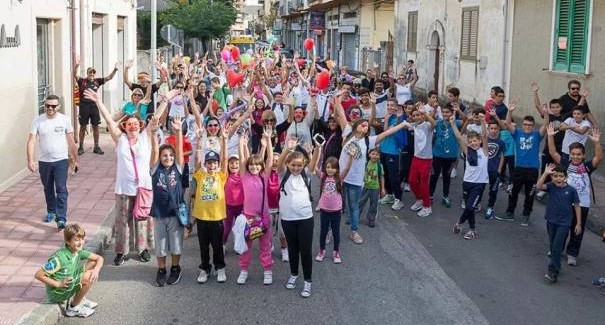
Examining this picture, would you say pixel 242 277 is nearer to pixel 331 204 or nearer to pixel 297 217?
pixel 297 217

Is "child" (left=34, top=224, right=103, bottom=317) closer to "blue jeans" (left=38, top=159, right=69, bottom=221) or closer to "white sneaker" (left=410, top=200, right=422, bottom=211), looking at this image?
"blue jeans" (left=38, top=159, right=69, bottom=221)

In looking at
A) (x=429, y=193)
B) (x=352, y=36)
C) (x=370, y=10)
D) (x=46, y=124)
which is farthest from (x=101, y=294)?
(x=352, y=36)

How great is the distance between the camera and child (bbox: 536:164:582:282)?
7516 mm

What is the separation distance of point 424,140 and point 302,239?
3.91m

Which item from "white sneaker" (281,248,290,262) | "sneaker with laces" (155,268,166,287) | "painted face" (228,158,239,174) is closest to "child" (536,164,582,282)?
"white sneaker" (281,248,290,262)

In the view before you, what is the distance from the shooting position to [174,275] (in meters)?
7.27

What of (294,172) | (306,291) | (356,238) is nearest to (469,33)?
(356,238)

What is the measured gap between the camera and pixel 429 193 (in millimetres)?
10492

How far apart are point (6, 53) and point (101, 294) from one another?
6.00 m

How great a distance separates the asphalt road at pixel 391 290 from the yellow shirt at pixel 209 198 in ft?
2.32

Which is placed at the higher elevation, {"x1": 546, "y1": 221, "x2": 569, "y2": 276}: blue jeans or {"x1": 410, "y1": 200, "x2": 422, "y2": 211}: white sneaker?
{"x1": 546, "y1": 221, "x2": 569, "y2": 276}: blue jeans

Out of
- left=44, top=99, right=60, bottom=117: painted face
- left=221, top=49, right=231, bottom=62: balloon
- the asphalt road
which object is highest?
left=221, top=49, right=231, bottom=62: balloon

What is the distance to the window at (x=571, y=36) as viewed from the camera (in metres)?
14.3

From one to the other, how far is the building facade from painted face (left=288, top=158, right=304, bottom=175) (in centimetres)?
607
